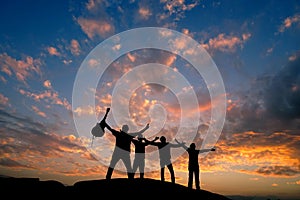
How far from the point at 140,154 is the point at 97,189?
3.72 m

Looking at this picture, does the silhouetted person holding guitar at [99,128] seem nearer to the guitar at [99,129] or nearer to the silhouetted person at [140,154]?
the guitar at [99,129]

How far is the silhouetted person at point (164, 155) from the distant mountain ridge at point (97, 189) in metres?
1.45

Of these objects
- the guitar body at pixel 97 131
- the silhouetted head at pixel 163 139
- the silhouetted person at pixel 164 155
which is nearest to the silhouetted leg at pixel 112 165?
the guitar body at pixel 97 131

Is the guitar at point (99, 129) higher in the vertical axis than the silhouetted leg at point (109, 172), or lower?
higher

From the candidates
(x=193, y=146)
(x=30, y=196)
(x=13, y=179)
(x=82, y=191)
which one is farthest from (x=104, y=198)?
(x=193, y=146)

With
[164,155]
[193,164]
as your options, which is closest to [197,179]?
[193,164]

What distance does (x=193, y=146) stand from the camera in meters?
15.6

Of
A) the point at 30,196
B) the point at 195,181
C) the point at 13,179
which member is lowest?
the point at 30,196

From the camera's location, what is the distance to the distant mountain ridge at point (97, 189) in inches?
432

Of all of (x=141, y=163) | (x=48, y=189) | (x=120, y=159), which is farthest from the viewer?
(x=141, y=163)

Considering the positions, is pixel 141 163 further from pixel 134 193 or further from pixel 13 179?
pixel 13 179

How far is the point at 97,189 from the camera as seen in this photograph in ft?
39.0

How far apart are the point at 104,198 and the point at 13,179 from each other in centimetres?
480

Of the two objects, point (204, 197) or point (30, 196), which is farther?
point (204, 197)
